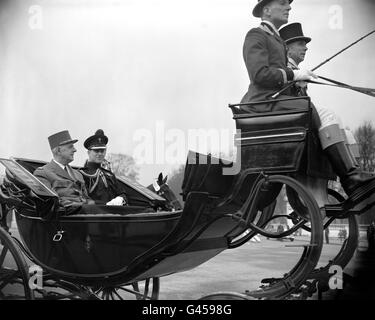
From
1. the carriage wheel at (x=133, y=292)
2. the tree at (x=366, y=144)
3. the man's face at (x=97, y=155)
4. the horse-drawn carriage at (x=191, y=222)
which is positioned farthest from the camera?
the man's face at (x=97, y=155)

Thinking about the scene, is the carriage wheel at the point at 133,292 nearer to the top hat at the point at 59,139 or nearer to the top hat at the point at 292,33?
the top hat at the point at 59,139

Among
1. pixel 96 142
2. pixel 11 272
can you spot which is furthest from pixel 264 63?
pixel 11 272

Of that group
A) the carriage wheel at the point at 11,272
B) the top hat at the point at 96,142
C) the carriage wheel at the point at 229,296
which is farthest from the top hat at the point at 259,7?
the carriage wheel at the point at 11,272

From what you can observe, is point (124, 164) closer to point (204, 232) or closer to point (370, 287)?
point (204, 232)

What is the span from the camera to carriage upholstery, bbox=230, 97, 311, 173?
2182 mm

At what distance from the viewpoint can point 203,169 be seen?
2307 mm

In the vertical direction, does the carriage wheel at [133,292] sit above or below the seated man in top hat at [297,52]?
below

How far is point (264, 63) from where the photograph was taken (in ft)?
7.92

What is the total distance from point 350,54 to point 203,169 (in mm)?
991

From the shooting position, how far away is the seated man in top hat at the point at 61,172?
290 centimetres

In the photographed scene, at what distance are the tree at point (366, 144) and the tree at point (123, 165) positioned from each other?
3.97 ft

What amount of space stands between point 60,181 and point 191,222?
954 mm

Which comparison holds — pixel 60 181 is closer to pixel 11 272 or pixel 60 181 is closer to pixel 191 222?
pixel 11 272
